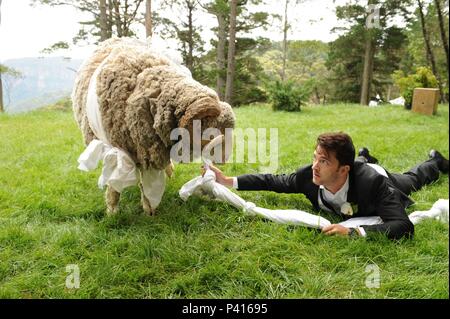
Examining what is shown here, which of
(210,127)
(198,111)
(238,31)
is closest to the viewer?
(198,111)

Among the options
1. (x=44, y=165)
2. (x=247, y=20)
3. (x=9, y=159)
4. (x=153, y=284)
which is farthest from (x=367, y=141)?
(x=247, y=20)

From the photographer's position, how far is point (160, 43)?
3.83m

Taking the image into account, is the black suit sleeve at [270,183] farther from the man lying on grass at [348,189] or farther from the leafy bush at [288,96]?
the leafy bush at [288,96]

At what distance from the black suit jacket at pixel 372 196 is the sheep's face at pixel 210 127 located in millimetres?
982

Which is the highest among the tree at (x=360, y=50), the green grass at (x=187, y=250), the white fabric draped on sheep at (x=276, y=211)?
the tree at (x=360, y=50)

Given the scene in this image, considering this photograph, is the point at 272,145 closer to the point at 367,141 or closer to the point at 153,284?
the point at 367,141

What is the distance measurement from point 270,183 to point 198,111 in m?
1.45

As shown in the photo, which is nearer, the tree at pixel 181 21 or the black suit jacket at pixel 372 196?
the black suit jacket at pixel 372 196

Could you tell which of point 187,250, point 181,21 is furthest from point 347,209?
point 181,21

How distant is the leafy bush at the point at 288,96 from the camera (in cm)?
1030

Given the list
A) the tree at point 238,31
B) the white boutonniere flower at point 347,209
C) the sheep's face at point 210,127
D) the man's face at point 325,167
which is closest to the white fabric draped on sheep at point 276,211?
the white boutonniere flower at point 347,209

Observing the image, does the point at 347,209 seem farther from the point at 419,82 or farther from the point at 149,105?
the point at 419,82

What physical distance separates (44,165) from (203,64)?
1110 centimetres

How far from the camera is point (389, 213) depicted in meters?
2.86
